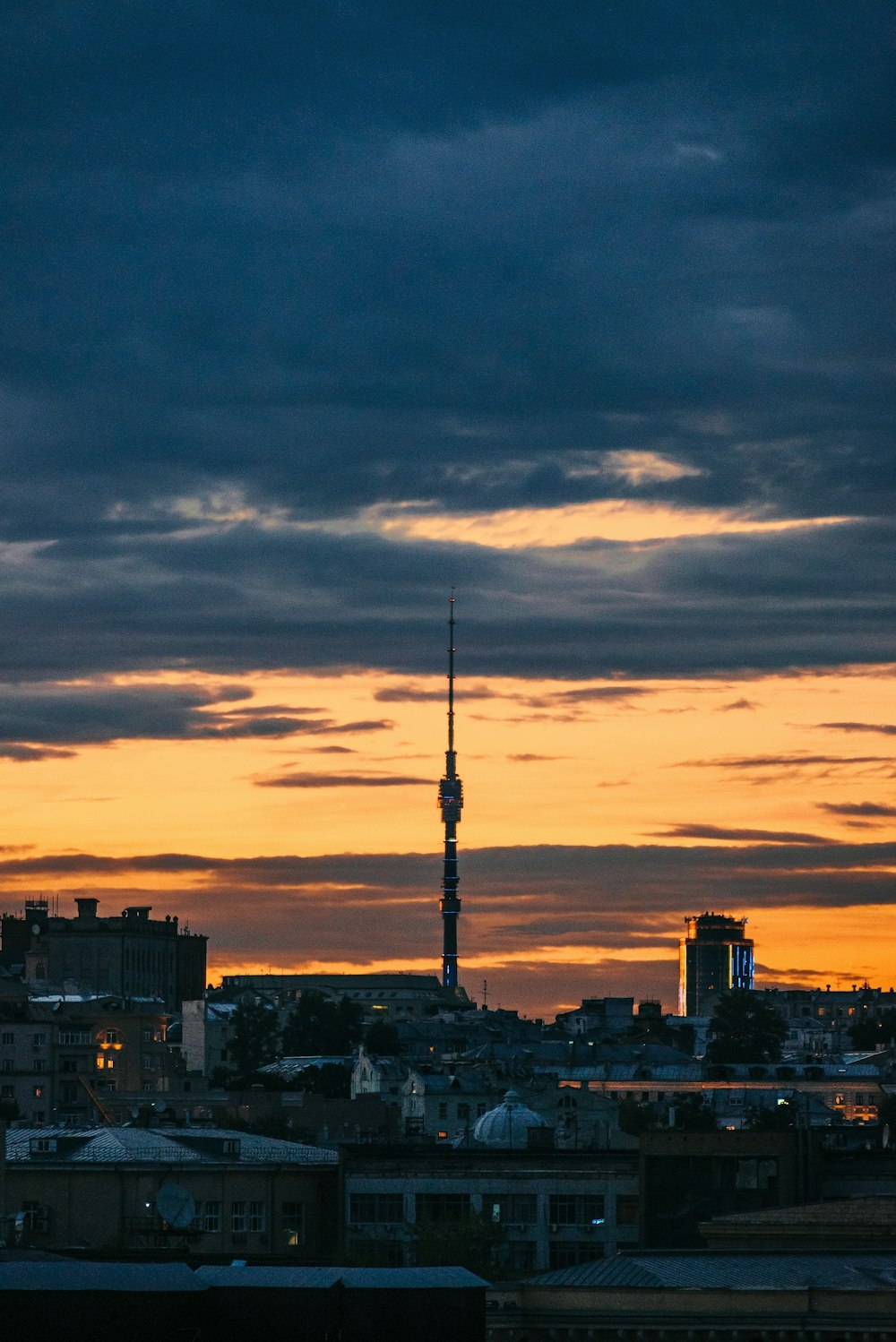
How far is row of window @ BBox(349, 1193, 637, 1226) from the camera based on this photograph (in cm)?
13300

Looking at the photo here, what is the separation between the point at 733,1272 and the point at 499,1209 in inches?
2321

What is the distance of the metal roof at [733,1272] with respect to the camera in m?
75.1

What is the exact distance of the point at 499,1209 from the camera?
443 feet

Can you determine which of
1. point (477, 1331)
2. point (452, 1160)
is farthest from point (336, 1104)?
point (477, 1331)

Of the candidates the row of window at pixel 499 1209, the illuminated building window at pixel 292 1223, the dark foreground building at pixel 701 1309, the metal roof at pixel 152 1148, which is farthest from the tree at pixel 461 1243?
the dark foreground building at pixel 701 1309

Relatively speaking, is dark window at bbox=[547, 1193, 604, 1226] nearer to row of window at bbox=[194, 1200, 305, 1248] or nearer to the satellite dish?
row of window at bbox=[194, 1200, 305, 1248]

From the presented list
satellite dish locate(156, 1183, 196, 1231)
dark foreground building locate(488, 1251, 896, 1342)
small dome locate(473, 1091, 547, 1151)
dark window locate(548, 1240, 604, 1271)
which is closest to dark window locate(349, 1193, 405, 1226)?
dark window locate(548, 1240, 604, 1271)

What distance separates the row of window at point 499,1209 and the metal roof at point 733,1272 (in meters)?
52.8

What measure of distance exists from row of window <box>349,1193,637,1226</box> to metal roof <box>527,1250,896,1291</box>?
52757 millimetres

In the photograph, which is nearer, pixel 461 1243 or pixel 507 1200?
pixel 461 1243

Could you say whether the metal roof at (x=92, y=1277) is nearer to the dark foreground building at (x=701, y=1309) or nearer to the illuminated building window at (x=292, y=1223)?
the dark foreground building at (x=701, y=1309)

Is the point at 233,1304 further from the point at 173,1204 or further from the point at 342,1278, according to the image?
the point at 173,1204

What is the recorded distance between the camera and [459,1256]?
393 ft

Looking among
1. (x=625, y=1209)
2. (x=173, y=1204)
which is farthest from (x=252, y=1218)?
(x=173, y=1204)
